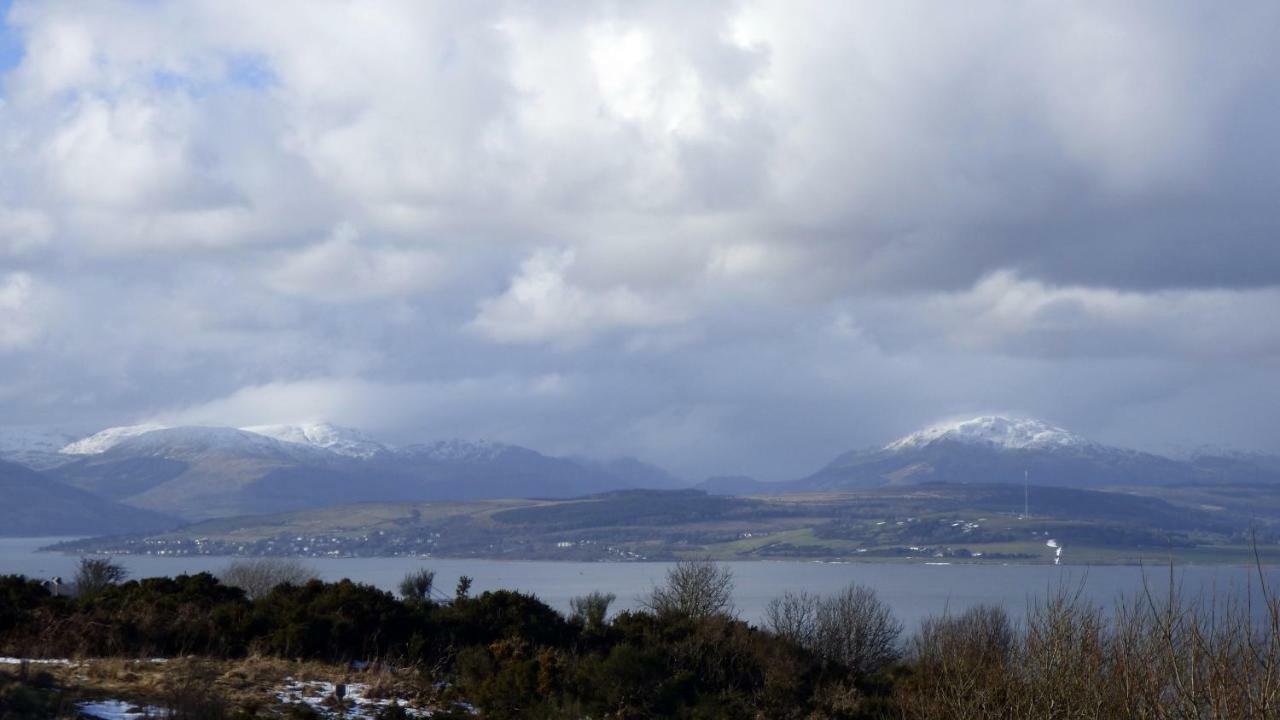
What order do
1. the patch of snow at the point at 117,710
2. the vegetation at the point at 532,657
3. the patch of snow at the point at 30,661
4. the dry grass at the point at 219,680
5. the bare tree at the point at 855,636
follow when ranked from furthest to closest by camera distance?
the bare tree at the point at 855,636, the patch of snow at the point at 30,661, the dry grass at the point at 219,680, the vegetation at the point at 532,657, the patch of snow at the point at 117,710

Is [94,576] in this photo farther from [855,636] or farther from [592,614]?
[855,636]

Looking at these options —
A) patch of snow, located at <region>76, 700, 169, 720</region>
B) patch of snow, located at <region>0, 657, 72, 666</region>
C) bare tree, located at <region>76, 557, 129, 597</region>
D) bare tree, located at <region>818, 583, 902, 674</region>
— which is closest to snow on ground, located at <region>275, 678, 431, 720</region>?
patch of snow, located at <region>76, 700, 169, 720</region>

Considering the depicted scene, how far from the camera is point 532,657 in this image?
96.3ft

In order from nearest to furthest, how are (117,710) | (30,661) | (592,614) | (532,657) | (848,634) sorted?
(117,710) → (30,661) → (532,657) → (592,614) → (848,634)

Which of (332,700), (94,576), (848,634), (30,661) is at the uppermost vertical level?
(94,576)

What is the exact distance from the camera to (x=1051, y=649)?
20609mm

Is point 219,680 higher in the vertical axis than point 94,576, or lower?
lower

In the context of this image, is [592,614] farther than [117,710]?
Yes

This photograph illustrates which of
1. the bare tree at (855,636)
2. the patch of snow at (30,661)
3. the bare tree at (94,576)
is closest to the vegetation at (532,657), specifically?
the patch of snow at (30,661)

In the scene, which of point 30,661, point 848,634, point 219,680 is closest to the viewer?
point 30,661

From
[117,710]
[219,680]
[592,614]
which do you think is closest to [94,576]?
[592,614]

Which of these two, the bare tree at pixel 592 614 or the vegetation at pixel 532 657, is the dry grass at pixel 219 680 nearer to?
the vegetation at pixel 532 657

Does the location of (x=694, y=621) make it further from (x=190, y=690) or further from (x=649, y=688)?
(x=190, y=690)

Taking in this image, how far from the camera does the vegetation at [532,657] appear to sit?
789 inches
